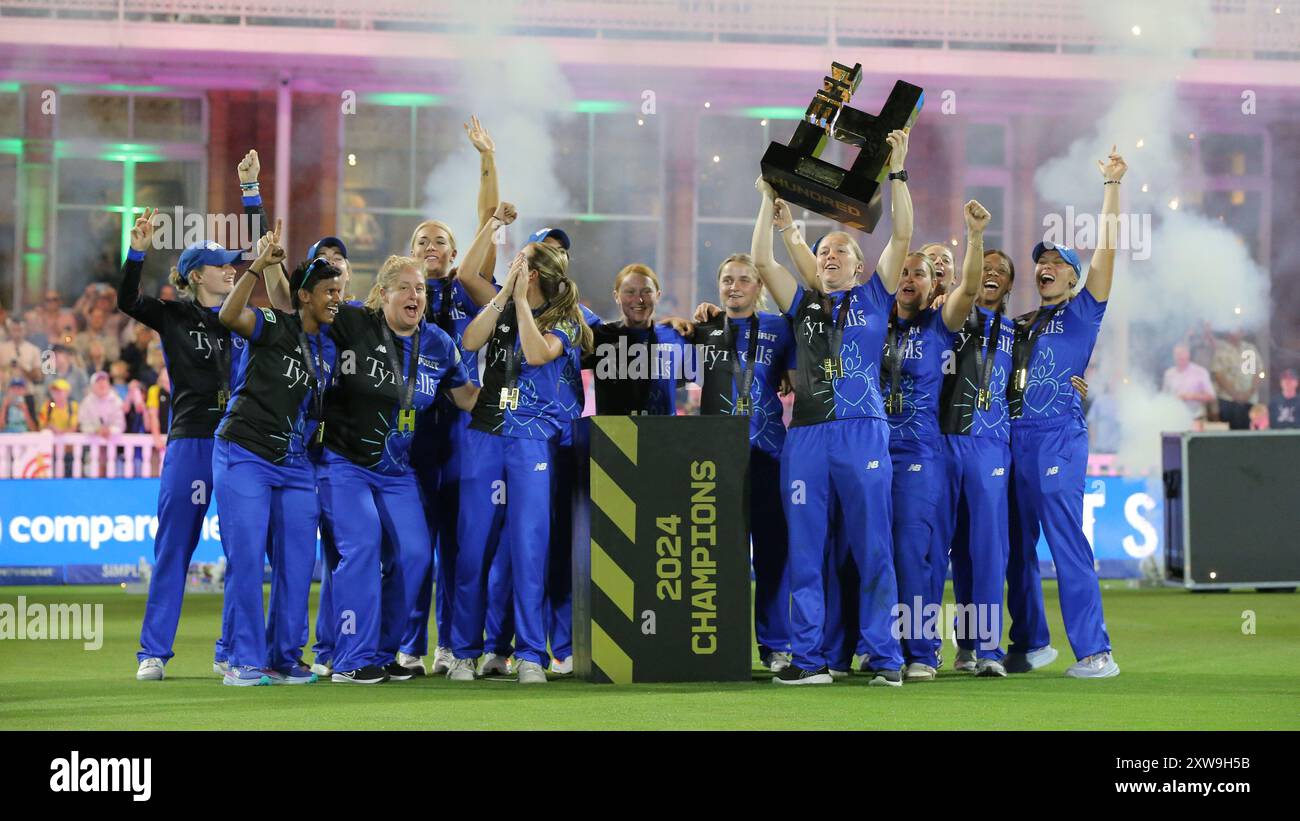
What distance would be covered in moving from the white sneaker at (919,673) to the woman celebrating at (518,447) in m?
1.75

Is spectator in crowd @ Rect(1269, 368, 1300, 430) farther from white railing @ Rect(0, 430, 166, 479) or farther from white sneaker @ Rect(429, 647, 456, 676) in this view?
white sneaker @ Rect(429, 647, 456, 676)

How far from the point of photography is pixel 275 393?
7699 mm

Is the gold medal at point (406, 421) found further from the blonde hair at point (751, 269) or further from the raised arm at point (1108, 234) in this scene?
the raised arm at point (1108, 234)

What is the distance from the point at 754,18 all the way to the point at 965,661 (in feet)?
Answer: 43.2

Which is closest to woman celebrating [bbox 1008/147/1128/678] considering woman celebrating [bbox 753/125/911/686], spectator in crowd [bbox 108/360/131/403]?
woman celebrating [bbox 753/125/911/686]

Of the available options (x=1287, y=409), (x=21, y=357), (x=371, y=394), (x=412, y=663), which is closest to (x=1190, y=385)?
(x=1287, y=409)

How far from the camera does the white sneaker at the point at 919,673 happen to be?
8.12 meters

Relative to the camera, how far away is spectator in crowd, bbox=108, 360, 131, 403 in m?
16.1

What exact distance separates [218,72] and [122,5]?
137cm

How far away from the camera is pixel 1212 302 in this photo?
21047 millimetres

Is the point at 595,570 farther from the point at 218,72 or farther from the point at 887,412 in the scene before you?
the point at 218,72
